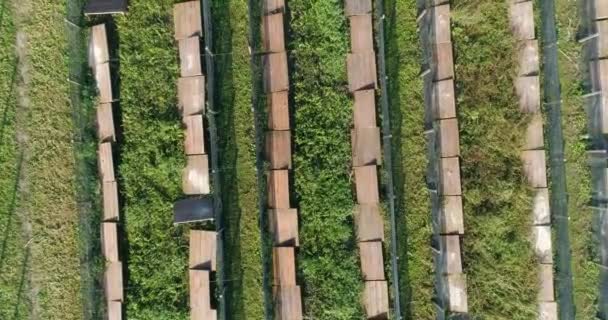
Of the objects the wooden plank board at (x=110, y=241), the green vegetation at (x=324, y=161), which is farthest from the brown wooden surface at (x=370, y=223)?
the wooden plank board at (x=110, y=241)

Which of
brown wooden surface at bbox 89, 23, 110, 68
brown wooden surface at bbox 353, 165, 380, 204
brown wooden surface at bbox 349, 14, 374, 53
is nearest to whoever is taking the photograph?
brown wooden surface at bbox 353, 165, 380, 204

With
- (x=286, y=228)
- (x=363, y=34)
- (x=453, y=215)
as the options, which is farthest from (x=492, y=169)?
(x=286, y=228)

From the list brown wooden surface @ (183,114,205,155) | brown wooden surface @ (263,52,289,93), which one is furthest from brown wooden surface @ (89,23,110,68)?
brown wooden surface @ (263,52,289,93)

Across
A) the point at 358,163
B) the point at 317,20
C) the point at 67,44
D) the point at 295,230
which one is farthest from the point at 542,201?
the point at 67,44

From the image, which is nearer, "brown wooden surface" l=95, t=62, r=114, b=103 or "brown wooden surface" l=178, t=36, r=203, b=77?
"brown wooden surface" l=178, t=36, r=203, b=77

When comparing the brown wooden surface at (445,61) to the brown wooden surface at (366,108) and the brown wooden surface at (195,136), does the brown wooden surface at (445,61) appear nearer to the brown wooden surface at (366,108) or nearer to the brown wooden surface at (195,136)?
the brown wooden surface at (366,108)

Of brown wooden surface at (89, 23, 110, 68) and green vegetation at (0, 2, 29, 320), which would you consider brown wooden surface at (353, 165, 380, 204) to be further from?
green vegetation at (0, 2, 29, 320)

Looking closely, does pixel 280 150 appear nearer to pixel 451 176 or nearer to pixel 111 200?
pixel 451 176
